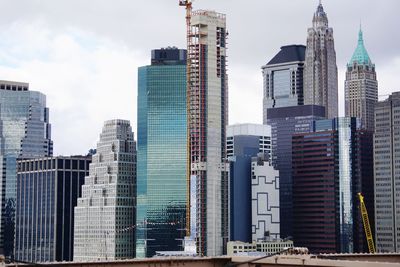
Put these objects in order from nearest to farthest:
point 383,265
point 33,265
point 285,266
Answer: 1. point 33,265
2. point 383,265
3. point 285,266

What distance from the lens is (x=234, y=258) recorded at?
52125 mm

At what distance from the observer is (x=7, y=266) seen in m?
45.3

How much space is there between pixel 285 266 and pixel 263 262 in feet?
7.39

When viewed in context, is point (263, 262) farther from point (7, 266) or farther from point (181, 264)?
point (7, 266)

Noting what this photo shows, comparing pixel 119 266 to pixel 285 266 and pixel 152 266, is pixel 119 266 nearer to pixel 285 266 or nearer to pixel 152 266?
pixel 152 266

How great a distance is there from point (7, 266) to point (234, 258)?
14.0 m

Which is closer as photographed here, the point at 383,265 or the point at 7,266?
the point at 383,265

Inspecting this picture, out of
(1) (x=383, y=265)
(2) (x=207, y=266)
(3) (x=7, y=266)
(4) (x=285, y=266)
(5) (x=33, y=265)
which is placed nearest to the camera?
(5) (x=33, y=265)

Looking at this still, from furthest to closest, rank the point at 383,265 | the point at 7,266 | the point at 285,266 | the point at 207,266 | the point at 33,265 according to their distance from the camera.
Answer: the point at 207,266 → the point at 285,266 → the point at 7,266 → the point at 383,265 → the point at 33,265

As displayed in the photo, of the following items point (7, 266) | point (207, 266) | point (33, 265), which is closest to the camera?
point (33, 265)

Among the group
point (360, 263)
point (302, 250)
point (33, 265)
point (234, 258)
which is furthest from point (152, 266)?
point (33, 265)

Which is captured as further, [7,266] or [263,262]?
[263,262]

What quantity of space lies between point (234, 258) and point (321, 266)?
7443 millimetres

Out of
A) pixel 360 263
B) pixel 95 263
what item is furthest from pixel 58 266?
pixel 360 263
